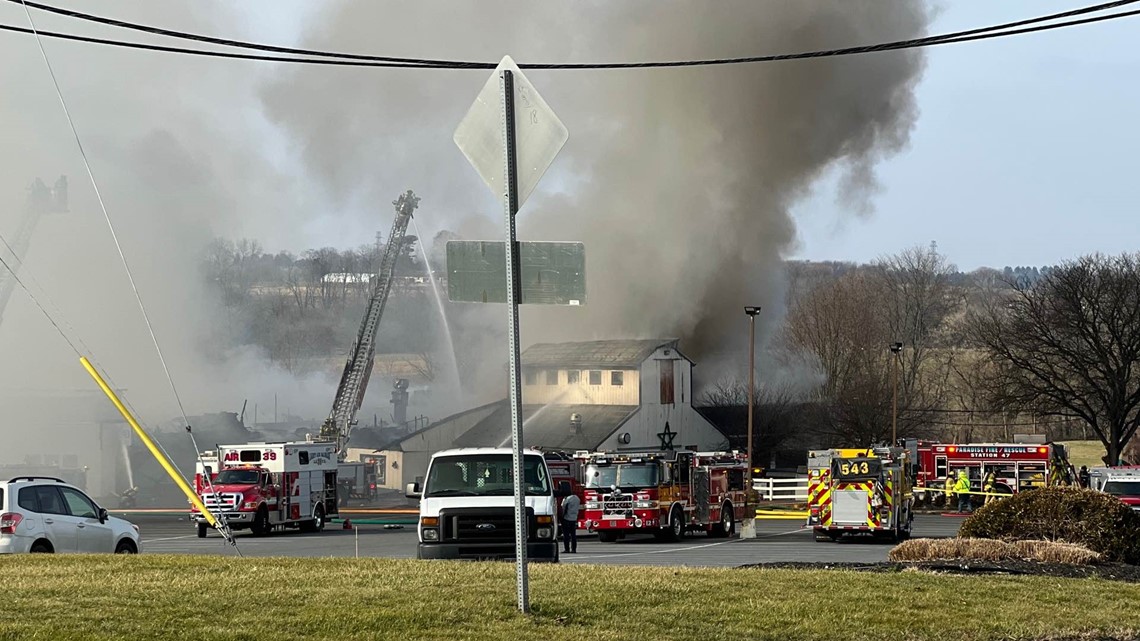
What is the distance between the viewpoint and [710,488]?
33281 millimetres

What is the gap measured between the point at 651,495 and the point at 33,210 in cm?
3767

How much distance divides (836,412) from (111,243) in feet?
118

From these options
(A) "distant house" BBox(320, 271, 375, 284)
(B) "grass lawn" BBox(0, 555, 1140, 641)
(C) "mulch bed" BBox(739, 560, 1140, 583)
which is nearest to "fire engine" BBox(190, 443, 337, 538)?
(B) "grass lawn" BBox(0, 555, 1140, 641)

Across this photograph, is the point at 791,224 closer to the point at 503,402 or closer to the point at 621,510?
the point at 503,402

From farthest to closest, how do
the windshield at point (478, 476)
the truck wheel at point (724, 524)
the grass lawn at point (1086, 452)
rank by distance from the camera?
the grass lawn at point (1086, 452) < the truck wheel at point (724, 524) < the windshield at point (478, 476)

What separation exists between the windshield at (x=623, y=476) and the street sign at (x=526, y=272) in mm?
22681

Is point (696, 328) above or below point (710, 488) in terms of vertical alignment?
above

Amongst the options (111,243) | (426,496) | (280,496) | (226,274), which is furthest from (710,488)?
(226,274)

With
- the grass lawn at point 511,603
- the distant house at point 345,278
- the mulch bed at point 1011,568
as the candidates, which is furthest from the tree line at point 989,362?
the grass lawn at point 511,603

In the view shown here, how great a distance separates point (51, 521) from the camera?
18.1 m

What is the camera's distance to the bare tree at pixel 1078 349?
61.5m

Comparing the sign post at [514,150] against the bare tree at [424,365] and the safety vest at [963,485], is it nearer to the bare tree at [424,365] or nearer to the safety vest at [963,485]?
the safety vest at [963,485]

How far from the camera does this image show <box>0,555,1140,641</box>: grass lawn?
9211 mm

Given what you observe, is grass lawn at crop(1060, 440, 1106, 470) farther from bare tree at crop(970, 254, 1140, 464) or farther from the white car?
the white car
